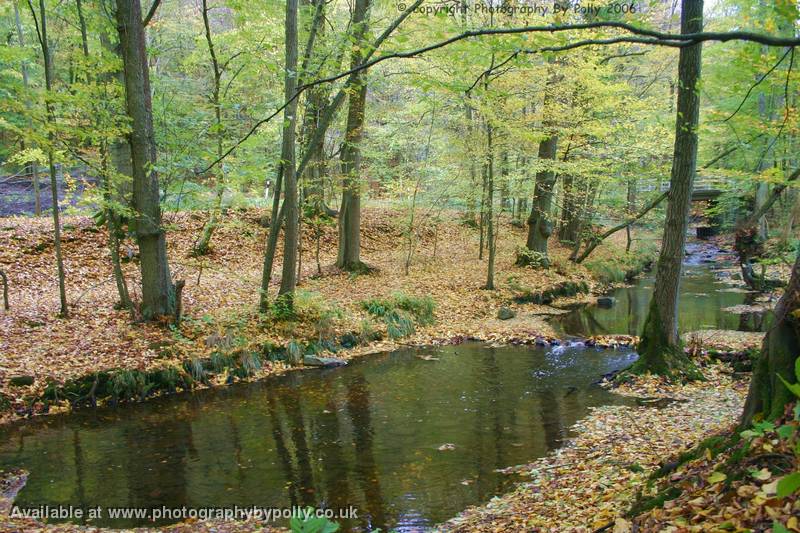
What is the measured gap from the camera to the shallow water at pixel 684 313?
42.1ft

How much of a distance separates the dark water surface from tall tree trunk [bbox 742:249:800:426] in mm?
2724

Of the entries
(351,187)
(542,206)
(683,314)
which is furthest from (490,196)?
(683,314)

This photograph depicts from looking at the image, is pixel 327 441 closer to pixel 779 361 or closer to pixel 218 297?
pixel 779 361

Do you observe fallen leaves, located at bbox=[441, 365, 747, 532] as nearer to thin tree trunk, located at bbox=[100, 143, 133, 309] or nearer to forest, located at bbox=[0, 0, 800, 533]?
forest, located at bbox=[0, 0, 800, 533]

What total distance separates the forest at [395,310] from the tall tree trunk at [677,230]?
4 centimetres

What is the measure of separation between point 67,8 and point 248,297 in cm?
681

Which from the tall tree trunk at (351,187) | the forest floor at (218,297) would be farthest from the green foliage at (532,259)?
the tall tree trunk at (351,187)

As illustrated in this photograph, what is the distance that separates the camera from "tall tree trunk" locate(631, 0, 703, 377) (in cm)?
717

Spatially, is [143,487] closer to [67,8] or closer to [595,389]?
[595,389]

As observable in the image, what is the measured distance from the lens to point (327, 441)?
277 inches

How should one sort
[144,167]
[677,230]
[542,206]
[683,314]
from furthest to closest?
[542,206]
[683,314]
[144,167]
[677,230]

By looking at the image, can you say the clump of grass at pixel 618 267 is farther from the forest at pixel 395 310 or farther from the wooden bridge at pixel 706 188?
the wooden bridge at pixel 706 188

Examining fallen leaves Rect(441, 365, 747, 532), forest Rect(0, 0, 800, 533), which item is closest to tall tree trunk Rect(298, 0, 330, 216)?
forest Rect(0, 0, 800, 533)

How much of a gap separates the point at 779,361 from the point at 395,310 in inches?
396
